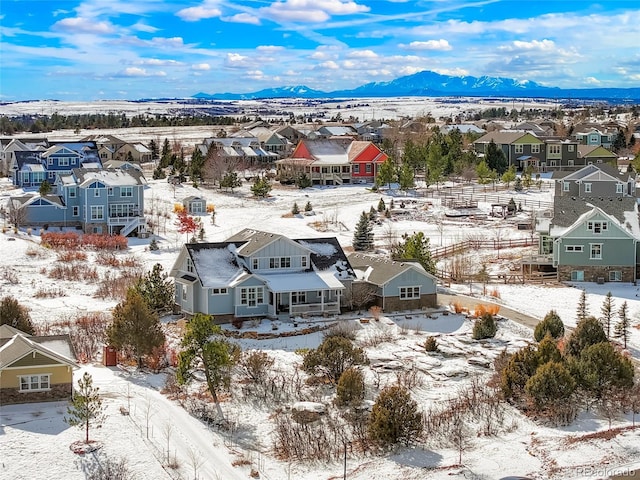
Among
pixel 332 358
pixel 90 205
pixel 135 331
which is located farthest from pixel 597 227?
pixel 90 205

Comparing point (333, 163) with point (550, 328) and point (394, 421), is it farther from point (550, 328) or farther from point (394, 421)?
point (394, 421)

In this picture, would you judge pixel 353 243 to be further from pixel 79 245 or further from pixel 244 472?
pixel 244 472

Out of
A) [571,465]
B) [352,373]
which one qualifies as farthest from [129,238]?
[571,465]

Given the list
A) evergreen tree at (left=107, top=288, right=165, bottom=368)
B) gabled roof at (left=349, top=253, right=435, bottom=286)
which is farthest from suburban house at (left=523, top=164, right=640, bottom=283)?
evergreen tree at (left=107, top=288, right=165, bottom=368)

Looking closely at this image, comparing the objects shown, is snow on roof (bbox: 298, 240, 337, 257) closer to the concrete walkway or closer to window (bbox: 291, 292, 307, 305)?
window (bbox: 291, 292, 307, 305)

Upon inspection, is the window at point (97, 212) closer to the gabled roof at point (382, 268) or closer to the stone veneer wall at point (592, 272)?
the gabled roof at point (382, 268)

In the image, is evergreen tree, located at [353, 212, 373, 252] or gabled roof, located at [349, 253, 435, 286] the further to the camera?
evergreen tree, located at [353, 212, 373, 252]

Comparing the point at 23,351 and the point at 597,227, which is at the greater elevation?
the point at 597,227
